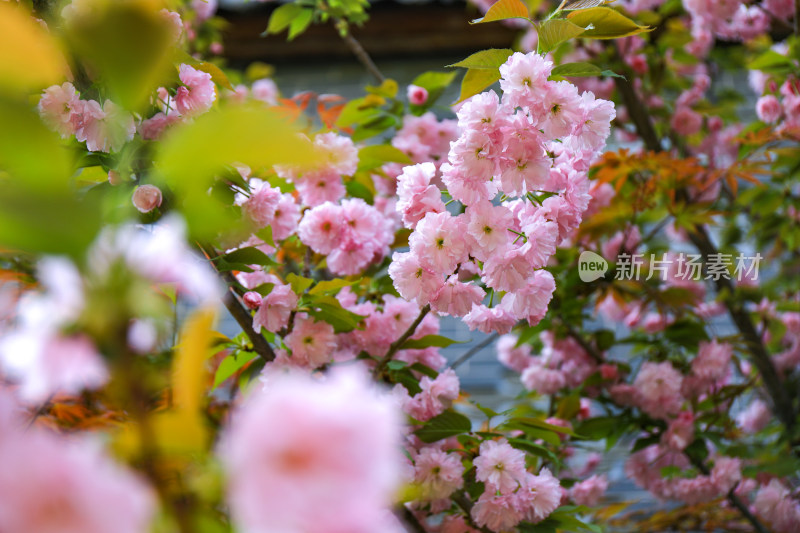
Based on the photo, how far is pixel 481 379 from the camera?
2234 millimetres

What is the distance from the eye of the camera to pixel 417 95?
123cm

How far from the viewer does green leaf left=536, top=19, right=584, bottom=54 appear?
0.64m

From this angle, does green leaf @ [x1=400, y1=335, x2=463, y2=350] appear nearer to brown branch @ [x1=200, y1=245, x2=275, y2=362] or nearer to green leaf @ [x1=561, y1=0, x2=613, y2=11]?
brown branch @ [x1=200, y1=245, x2=275, y2=362]

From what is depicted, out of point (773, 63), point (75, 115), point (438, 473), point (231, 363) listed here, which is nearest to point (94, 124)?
Answer: point (75, 115)

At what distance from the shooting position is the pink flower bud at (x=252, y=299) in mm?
771

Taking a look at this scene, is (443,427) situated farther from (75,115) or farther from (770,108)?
(770,108)

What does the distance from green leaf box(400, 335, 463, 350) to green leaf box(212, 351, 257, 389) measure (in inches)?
7.7

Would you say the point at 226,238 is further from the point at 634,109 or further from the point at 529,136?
the point at 634,109

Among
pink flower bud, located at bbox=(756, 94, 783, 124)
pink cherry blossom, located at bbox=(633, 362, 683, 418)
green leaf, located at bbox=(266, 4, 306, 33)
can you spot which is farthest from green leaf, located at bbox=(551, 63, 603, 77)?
pink flower bud, located at bbox=(756, 94, 783, 124)

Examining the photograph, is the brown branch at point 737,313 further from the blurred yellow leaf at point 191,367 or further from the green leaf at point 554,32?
the blurred yellow leaf at point 191,367

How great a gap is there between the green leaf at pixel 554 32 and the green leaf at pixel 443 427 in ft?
1.38

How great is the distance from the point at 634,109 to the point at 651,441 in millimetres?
735

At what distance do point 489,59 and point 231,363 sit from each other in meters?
0.45

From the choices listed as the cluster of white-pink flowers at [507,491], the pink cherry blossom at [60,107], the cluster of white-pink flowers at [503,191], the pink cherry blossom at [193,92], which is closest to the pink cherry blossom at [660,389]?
the cluster of white-pink flowers at [507,491]
